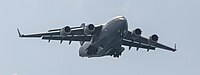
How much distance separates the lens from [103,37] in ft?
194

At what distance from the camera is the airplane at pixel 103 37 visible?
57669 mm

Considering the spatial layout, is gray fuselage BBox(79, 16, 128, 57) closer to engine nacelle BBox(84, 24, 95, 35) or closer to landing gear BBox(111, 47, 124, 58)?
landing gear BBox(111, 47, 124, 58)

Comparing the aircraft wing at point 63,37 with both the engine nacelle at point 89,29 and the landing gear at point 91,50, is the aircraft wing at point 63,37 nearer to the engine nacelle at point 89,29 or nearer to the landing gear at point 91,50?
the landing gear at point 91,50

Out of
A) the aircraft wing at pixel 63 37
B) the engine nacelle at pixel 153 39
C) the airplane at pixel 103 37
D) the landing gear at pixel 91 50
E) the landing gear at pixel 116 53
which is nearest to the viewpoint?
the airplane at pixel 103 37

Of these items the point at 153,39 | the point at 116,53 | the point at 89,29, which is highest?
the point at 89,29

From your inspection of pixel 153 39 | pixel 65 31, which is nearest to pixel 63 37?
pixel 65 31

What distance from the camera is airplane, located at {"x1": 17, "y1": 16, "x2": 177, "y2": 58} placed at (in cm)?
5767

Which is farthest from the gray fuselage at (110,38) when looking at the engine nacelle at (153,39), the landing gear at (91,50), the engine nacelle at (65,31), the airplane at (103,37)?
the engine nacelle at (153,39)

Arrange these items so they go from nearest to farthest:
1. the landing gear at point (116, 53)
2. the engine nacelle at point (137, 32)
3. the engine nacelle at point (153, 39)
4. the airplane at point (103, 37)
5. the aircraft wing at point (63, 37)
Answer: the airplane at point (103, 37) < the engine nacelle at point (137, 32) < the aircraft wing at point (63, 37) < the engine nacelle at point (153, 39) < the landing gear at point (116, 53)

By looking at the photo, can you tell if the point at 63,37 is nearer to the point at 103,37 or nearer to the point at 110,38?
the point at 103,37

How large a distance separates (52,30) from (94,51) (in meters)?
5.71

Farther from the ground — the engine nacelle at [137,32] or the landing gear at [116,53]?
the engine nacelle at [137,32]

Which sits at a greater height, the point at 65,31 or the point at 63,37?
the point at 65,31

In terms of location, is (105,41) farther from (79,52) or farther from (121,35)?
(79,52)
